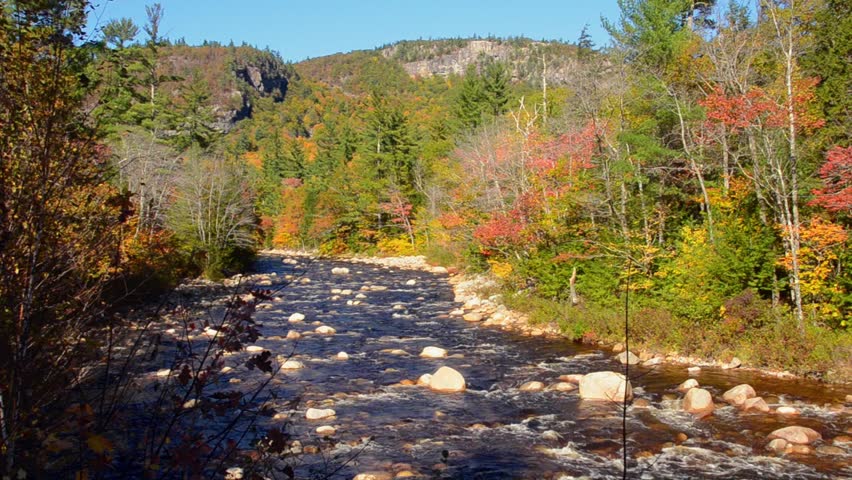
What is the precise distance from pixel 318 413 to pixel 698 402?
7.13m

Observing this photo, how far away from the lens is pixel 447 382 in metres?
13.3

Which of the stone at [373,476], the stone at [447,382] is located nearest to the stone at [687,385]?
the stone at [447,382]

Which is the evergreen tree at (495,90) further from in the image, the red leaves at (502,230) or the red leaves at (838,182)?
the red leaves at (838,182)

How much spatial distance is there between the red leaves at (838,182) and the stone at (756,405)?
4.90 meters

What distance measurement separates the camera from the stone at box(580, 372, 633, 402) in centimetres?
1240

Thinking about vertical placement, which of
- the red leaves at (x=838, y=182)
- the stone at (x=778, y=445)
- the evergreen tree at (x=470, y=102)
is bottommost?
the stone at (x=778, y=445)

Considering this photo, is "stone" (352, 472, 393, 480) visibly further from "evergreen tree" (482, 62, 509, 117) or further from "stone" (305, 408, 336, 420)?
"evergreen tree" (482, 62, 509, 117)

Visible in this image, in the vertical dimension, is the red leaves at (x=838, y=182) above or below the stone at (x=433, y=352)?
above

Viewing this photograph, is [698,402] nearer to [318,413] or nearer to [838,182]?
[838,182]

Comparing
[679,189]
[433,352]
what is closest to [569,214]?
[679,189]

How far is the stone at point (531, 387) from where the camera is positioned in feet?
43.4

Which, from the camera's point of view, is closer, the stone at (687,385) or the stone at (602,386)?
the stone at (602,386)

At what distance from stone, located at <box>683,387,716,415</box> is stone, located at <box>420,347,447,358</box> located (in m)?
6.41

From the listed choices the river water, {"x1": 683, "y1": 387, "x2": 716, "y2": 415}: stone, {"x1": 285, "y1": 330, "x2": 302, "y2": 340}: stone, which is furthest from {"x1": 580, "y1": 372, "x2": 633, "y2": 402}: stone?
{"x1": 285, "y1": 330, "x2": 302, "y2": 340}: stone
